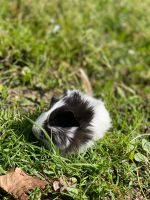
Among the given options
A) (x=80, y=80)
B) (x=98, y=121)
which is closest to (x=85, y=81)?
(x=80, y=80)

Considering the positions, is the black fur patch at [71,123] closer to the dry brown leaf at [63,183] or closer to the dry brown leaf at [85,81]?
the dry brown leaf at [63,183]

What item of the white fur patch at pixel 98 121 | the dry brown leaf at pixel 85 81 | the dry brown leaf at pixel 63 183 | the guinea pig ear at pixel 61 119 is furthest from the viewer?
the dry brown leaf at pixel 85 81

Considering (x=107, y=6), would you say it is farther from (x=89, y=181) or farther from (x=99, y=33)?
(x=89, y=181)

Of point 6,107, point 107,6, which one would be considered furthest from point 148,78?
point 6,107

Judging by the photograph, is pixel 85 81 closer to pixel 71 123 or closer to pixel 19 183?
pixel 71 123

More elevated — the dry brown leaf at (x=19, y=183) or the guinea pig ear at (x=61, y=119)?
the guinea pig ear at (x=61, y=119)

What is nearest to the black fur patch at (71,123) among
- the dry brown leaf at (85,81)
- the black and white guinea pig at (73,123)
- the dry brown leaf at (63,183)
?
the black and white guinea pig at (73,123)

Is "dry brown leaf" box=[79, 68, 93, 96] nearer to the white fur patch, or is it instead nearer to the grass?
the grass

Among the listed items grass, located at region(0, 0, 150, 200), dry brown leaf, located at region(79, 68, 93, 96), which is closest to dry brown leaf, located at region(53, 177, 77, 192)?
grass, located at region(0, 0, 150, 200)
